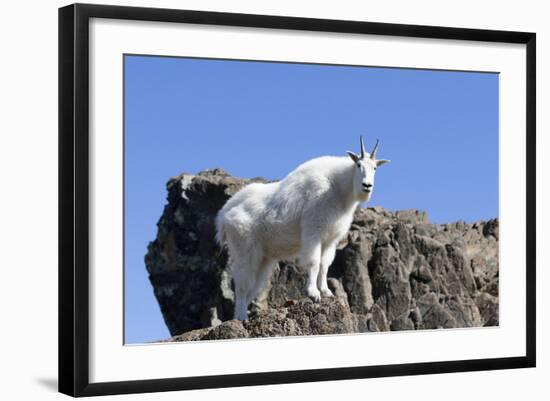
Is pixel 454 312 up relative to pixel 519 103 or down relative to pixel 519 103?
Result: down

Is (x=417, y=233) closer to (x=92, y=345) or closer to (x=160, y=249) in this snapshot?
(x=160, y=249)

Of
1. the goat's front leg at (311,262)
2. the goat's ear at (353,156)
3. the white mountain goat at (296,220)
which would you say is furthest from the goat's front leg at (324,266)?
the goat's ear at (353,156)

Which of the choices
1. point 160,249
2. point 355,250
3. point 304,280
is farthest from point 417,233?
point 160,249

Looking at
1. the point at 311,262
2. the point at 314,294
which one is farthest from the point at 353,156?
the point at 314,294

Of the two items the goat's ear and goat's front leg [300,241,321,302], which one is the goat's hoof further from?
the goat's ear

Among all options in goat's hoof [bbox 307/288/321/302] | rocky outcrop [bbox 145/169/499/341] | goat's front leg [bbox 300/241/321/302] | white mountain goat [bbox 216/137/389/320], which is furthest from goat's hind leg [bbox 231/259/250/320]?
goat's hoof [bbox 307/288/321/302]
